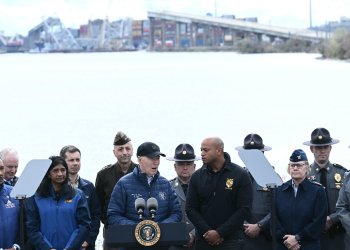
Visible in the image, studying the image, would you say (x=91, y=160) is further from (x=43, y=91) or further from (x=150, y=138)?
(x=43, y=91)

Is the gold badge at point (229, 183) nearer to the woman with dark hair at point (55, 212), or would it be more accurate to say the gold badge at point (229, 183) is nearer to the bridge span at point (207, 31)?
the woman with dark hair at point (55, 212)

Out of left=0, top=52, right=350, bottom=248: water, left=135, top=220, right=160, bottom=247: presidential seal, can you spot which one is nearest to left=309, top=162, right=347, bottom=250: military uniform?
left=135, top=220, right=160, bottom=247: presidential seal

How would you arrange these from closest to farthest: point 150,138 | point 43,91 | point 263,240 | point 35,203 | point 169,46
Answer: point 35,203, point 263,240, point 150,138, point 43,91, point 169,46

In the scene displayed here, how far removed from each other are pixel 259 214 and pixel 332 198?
2.14 ft

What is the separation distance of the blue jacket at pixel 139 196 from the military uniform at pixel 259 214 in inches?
40.1

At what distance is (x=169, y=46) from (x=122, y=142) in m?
178

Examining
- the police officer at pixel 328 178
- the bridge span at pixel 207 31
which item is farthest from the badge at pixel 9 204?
the bridge span at pixel 207 31

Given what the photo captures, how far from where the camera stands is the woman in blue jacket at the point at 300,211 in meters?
7.01

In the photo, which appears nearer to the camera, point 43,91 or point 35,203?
point 35,203

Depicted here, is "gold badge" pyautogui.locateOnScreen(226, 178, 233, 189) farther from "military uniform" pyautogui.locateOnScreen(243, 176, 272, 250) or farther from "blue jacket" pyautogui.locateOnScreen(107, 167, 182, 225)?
"military uniform" pyautogui.locateOnScreen(243, 176, 272, 250)

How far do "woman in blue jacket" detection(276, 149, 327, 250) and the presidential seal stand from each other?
1.31 meters

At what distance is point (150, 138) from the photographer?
94.8ft

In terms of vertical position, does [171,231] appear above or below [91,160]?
above

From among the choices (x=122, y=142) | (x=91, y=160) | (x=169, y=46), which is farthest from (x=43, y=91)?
(x=169, y=46)
